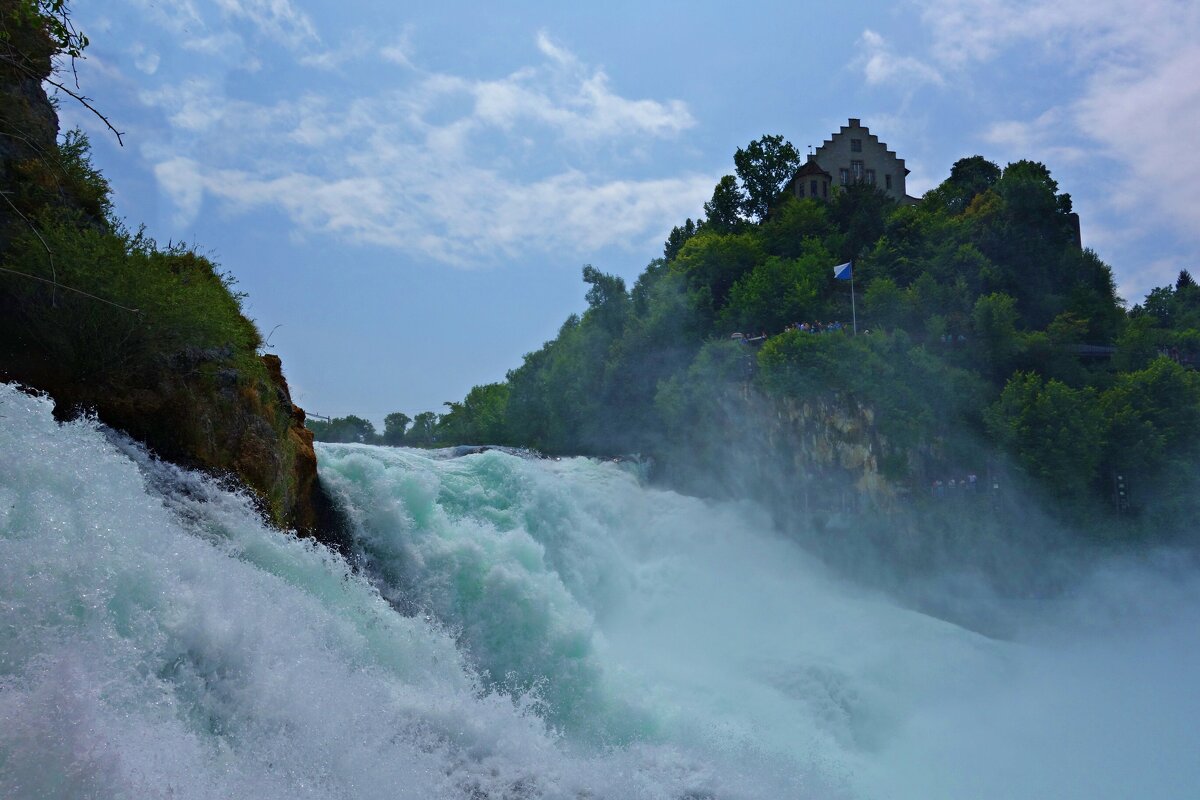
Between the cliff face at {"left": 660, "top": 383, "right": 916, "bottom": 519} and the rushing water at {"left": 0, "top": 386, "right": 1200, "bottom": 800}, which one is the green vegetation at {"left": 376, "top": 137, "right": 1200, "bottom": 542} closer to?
the cliff face at {"left": 660, "top": 383, "right": 916, "bottom": 519}

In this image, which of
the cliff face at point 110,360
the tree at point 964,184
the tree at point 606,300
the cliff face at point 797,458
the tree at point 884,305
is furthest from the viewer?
the tree at point 964,184

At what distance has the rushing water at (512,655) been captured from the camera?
4957 millimetres

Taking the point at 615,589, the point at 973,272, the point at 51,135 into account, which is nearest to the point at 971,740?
the point at 615,589

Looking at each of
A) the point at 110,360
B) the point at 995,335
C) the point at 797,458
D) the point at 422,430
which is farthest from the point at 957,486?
the point at 422,430

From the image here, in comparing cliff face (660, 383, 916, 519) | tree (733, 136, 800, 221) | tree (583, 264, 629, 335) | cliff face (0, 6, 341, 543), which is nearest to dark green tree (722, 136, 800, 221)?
tree (733, 136, 800, 221)

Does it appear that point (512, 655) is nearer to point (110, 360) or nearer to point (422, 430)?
point (110, 360)

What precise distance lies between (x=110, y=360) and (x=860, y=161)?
41232mm

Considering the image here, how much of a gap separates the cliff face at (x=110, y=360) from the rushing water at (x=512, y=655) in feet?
2.31

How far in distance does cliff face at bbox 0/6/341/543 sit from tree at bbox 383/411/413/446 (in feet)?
210

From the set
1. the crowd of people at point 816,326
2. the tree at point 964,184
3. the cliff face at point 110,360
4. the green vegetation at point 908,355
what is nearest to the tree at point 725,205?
the green vegetation at point 908,355

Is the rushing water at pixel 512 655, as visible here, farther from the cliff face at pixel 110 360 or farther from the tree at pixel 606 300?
the tree at pixel 606 300

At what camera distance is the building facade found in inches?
1681

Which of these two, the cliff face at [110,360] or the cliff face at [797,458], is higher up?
the cliff face at [797,458]

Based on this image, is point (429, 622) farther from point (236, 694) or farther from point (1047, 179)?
point (1047, 179)
